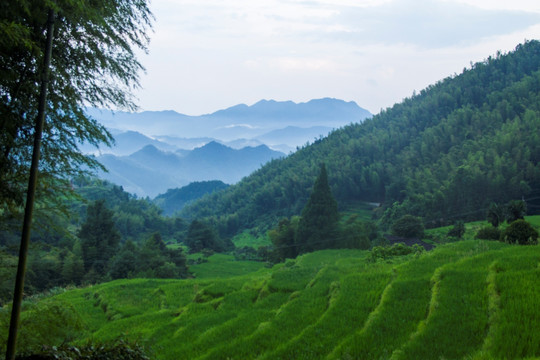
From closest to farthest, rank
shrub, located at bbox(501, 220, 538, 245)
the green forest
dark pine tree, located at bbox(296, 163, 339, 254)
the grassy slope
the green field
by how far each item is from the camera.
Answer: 1. the green forest
2. the green field
3. the grassy slope
4. shrub, located at bbox(501, 220, 538, 245)
5. dark pine tree, located at bbox(296, 163, 339, 254)

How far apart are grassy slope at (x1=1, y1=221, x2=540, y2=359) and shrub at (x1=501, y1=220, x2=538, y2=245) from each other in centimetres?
109

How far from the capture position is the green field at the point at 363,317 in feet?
23.6

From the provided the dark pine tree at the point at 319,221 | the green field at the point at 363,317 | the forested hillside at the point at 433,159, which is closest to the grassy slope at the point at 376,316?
the green field at the point at 363,317

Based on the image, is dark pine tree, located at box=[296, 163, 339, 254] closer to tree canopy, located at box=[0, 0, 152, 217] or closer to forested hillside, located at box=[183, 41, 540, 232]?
forested hillside, located at box=[183, 41, 540, 232]

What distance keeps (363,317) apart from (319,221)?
118ft

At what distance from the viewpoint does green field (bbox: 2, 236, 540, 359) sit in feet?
23.6

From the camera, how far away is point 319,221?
4572cm

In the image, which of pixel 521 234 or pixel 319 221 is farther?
pixel 319 221

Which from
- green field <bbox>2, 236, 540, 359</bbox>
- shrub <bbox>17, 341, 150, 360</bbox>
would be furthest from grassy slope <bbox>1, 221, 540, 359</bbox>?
shrub <bbox>17, 341, 150, 360</bbox>

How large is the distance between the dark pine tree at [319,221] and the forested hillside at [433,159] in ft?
64.2

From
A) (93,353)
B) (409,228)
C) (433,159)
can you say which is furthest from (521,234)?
(433,159)

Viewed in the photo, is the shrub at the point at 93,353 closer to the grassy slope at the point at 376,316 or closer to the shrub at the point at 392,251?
the grassy slope at the point at 376,316

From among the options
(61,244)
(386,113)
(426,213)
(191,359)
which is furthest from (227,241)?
(386,113)

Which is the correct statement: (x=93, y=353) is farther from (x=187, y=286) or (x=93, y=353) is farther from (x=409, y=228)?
(x=409, y=228)
